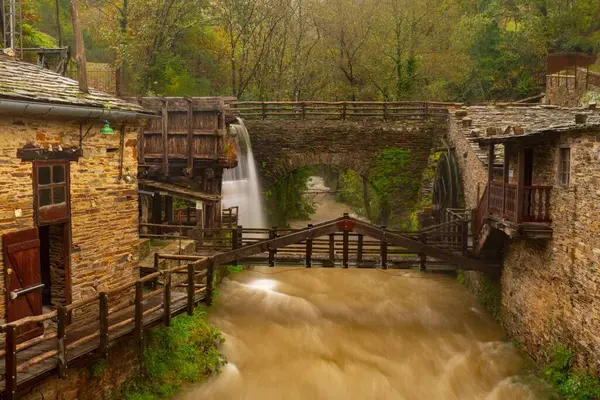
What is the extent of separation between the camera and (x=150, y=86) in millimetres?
24938

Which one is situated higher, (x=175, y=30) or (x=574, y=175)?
(x=175, y=30)

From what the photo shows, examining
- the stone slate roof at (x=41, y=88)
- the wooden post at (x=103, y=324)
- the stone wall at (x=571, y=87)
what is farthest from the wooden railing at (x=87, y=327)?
the stone wall at (x=571, y=87)

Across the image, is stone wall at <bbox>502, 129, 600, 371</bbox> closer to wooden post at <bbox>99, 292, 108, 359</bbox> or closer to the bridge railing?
wooden post at <bbox>99, 292, 108, 359</bbox>

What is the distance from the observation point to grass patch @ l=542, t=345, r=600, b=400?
8891 mm

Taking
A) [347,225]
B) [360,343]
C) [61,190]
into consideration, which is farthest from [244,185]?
[61,190]

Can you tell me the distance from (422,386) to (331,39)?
21480 mm

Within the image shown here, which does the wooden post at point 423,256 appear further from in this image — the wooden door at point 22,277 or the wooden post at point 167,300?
the wooden door at point 22,277

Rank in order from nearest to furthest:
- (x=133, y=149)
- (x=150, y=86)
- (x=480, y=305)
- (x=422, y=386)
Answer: (x=133, y=149) < (x=422, y=386) < (x=480, y=305) < (x=150, y=86)

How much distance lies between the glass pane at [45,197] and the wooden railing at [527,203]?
28.9 ft

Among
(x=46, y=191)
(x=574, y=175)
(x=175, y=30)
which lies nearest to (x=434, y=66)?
(x=175, y=30)

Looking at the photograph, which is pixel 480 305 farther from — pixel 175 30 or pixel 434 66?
pixel 175 30

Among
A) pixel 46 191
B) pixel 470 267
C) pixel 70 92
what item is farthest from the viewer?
pixel 470 267

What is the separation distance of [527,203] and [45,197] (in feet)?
30.6

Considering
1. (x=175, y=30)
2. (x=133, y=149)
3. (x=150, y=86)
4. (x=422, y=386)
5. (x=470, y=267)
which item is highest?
(x=175, y=30)
